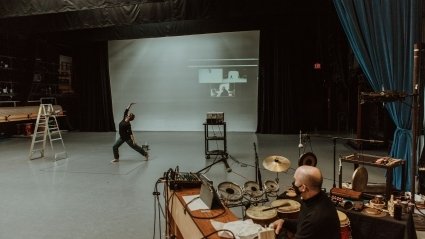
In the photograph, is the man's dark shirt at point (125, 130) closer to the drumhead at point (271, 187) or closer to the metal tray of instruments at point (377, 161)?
the drumhead at point (271, 187)

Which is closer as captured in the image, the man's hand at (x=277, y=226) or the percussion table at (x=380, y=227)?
the man's hand at (x=277, y=226)

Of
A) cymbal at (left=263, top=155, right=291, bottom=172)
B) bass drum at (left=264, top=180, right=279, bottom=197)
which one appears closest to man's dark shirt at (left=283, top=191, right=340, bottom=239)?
bass drum at (left=264, top=180, right=279, bottom=197)

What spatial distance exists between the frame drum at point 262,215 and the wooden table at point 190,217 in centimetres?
27

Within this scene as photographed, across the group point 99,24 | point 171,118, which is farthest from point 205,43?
point 99,24

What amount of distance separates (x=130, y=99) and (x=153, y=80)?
3.96 feet

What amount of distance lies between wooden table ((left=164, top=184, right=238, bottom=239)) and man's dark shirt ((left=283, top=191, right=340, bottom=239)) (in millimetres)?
554

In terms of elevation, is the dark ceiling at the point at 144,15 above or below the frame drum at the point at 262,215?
above

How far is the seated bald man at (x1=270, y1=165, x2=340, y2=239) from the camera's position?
7.72 feet

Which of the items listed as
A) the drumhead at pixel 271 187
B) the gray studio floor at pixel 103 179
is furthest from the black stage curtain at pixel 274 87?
the drumhead at pixel 271 187

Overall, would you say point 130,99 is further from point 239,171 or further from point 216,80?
point 239,171

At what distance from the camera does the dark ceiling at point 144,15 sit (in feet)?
25.3

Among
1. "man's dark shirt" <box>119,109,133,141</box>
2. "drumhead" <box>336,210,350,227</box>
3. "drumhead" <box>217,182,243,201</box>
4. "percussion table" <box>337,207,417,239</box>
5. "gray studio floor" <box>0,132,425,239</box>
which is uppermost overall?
"man's dark shirt" <box>119,109,133,141</box>

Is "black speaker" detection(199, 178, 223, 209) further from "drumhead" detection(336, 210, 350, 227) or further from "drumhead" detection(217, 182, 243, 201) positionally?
"drumhead" detection(336, 210, 350, 227)

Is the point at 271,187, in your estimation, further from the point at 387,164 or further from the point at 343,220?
the point at 387,164
